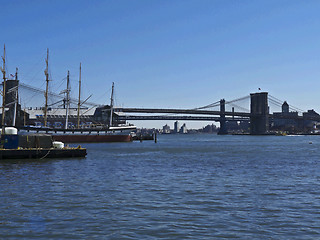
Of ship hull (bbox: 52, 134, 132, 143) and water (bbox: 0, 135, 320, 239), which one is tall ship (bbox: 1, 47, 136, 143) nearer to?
ship hull (bbox: 52, 134, 132, 143)

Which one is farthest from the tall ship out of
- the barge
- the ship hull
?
the barge

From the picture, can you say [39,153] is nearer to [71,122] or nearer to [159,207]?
[159,207]

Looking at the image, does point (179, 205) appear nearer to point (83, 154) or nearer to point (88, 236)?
point (88, 236)

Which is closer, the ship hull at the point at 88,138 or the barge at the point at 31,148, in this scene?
the barge at the point at 31,148

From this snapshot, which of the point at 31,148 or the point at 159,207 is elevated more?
the point at 31,148

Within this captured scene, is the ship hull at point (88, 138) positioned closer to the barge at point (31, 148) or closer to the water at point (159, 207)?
the barge at point (31, 148)

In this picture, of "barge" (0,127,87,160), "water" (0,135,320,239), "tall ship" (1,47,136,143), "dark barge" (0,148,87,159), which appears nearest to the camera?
"water" (0,135,320,239)

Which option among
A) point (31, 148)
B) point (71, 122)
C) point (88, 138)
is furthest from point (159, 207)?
point (71, 122)

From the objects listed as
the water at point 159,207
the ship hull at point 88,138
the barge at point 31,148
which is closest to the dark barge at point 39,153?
the barge at point 31,148

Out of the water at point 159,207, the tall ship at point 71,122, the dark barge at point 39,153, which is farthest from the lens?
the tall ship at point 71,122

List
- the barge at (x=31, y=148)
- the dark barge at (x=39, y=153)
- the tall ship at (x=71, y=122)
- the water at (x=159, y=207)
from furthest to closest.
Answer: the tall ship at (x=71, y=122) < the barge at (x=31, y=148) < the dark barge at (x=39, y=153) < the water at (x=159, y=207)

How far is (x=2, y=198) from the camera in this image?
59.2 ft

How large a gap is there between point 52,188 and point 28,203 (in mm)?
4380

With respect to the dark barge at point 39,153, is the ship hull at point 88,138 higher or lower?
higher
